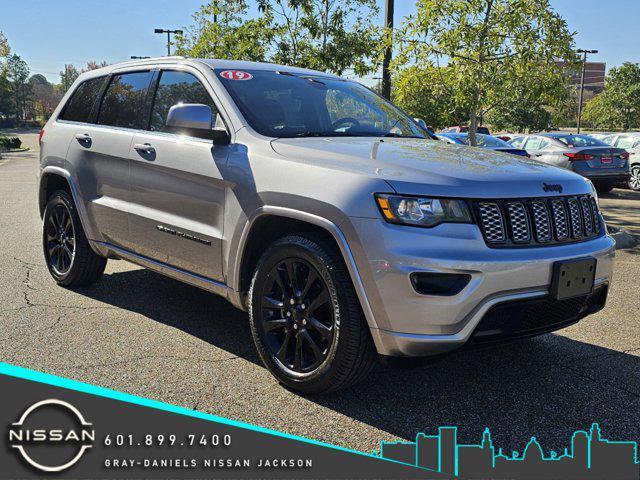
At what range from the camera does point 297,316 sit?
370cm

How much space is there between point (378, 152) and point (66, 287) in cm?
346

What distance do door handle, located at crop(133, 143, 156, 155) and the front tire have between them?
135 centimetres

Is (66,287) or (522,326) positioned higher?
(522,326)

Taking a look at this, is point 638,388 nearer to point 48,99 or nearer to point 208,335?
point 208,335

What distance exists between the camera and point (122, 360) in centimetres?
425

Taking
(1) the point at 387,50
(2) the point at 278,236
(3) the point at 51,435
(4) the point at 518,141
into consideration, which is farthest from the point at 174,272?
(4) the point at 518,141

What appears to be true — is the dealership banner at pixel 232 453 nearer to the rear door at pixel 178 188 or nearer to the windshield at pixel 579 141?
the rear door at pixel 178 188

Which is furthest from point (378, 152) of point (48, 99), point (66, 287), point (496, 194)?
point (48, 99)

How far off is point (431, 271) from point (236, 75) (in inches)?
85.2

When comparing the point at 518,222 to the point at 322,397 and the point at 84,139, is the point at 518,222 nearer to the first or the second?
the point at 322,397

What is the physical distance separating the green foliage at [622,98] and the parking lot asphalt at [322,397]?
222 ft

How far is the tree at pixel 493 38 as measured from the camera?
9469 mm

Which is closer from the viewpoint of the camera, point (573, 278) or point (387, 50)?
point (573, 278)

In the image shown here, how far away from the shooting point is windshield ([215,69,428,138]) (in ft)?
14.1
